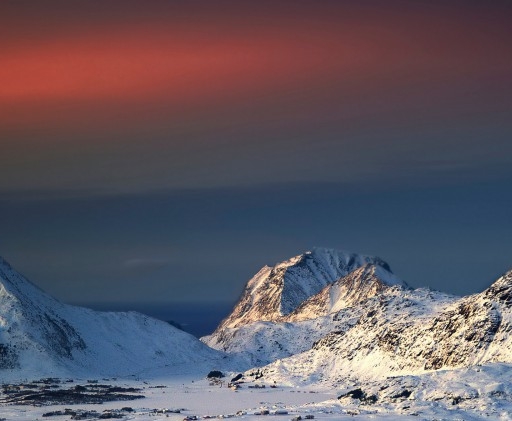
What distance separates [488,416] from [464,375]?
75.3ft

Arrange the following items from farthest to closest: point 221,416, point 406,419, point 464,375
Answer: point 464,375 → point 221,416 → point 406,419

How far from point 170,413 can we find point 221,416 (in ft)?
55.3

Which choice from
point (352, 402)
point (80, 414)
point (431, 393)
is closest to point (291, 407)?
point (352, 402)

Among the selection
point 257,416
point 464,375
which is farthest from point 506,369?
point 257,416

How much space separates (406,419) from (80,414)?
6319cm

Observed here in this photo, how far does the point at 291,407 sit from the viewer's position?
652ft

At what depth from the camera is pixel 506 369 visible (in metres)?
196

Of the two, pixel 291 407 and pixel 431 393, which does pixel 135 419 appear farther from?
pixel 431 393

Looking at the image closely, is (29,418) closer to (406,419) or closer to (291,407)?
(291,407)

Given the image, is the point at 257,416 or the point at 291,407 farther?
the point at 291,407

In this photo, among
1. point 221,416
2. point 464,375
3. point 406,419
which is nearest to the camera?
point 406,419

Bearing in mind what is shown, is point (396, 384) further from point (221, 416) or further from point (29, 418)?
point (29, 418)

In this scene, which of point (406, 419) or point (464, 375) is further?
point (464, 375)

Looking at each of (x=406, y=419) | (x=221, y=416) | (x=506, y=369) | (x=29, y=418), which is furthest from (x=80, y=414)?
(x=506, y=369)
